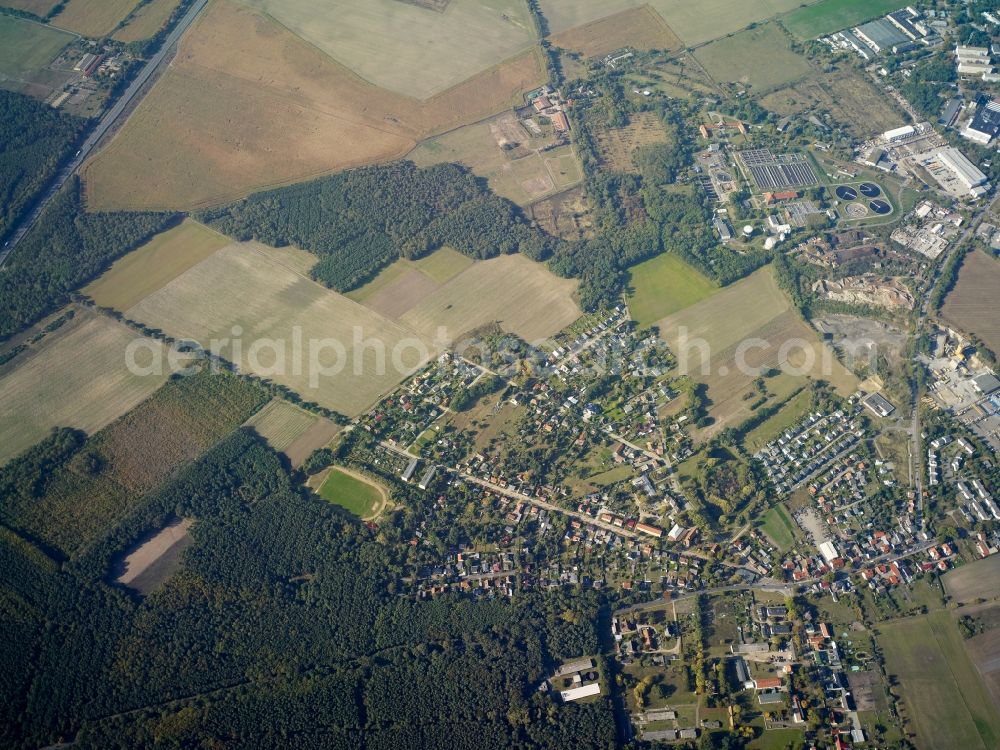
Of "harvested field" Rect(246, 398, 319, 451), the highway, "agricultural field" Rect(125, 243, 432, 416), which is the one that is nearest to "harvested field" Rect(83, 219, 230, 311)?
"agricultural field" Rect(125, 243, 432, 416)

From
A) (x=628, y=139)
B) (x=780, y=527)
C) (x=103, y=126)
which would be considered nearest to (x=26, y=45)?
(x=103, y=126)

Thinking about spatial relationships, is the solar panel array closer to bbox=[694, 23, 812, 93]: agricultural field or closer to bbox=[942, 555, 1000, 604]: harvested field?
bbox=[694, 23, 812, 93]: agricultural field

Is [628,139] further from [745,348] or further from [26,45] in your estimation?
[26,45]

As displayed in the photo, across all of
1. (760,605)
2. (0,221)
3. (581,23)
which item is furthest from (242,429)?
(581,23)

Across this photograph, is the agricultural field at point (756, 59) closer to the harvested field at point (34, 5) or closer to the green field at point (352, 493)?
the green field at point (352, 493)

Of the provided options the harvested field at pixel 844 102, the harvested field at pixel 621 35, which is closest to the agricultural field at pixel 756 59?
the harvested field at pixel 844 102
